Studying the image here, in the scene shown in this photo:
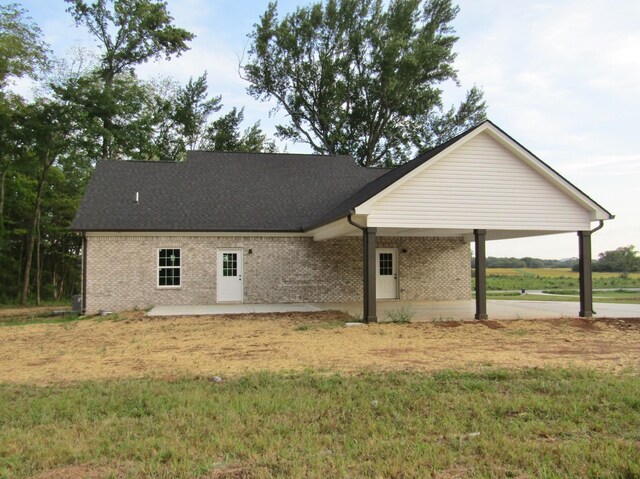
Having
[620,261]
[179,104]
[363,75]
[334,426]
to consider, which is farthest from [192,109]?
[620,261]

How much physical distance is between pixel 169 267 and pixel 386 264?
319 inches

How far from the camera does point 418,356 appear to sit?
888cm

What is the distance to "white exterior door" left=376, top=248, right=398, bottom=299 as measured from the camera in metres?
20.1

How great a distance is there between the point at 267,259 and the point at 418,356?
34.2ft

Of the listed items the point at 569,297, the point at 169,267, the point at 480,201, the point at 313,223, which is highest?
the point at 480,201

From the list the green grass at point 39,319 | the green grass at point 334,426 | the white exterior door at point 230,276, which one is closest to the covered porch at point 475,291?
the white exterior door at point 230,276

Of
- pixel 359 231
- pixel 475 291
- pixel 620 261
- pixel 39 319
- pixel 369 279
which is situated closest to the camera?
pixel 369 279

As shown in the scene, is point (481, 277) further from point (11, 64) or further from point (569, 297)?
point (11, 64)

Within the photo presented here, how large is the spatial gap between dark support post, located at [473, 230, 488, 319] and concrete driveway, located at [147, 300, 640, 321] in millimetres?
605

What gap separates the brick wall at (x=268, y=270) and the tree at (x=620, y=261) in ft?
137

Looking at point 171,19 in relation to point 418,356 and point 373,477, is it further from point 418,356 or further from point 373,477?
point 373,477

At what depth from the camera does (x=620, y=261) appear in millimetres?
56438

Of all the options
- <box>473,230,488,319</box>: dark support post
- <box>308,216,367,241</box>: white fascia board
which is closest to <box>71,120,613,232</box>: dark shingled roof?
<box>308,216,367,241</box>: white fascia board

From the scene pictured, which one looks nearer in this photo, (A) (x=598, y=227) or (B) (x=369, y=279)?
(B) (x=369, y=279)
